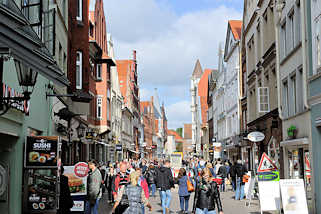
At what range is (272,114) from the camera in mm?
23062

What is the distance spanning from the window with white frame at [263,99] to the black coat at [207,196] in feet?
48.6

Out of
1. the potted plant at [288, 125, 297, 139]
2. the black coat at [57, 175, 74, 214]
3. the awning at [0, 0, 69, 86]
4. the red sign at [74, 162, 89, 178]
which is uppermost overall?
the awning at [0, 0, 69, 86]

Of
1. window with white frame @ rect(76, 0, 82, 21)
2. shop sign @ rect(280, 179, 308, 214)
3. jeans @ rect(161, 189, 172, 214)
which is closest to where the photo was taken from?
shop sign @ rect(280, 179, 308, 214)

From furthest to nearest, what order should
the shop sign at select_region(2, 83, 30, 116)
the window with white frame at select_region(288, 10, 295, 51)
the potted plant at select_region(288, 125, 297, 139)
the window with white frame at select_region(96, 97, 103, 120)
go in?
1. the window with white frame at select_region(96, 97, 103, 120)
2. the window with white frame at select_region(288, 10, 295, 51)
3. the potted plant at select_region(288, 125, 297, 139)
4. the shop sign at select_region(2, 83, 30, 116)

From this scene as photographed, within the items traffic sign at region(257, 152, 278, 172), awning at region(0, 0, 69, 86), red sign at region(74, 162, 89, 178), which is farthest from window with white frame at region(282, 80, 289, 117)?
awning at region(0, 0, 69, 86)

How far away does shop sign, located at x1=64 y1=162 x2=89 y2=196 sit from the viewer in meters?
13.5

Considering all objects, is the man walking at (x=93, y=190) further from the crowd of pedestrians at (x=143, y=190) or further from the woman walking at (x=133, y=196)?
the woman walking at (x=133, y=196)

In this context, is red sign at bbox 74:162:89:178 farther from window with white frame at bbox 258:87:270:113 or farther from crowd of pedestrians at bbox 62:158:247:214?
window with white frame at bbox 258:87:270:113

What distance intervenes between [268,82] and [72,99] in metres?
10.6

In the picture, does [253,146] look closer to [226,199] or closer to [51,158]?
[226,199]

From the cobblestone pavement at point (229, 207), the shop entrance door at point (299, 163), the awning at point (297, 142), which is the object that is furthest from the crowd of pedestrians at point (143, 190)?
the awning at point (297, 142)

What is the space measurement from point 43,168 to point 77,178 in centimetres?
281

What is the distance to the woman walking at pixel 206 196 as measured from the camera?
35.0 feet

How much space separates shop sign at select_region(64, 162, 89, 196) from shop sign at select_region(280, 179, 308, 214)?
17.9 feet
